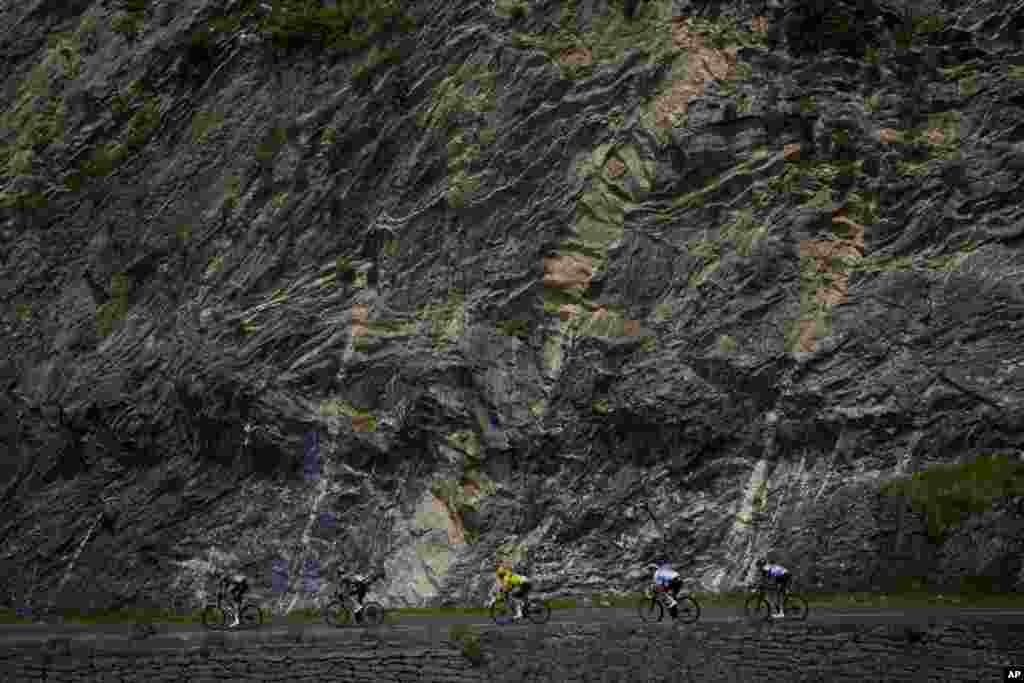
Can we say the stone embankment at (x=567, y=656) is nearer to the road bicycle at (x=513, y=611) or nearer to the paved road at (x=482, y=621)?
the paved road at (x=482, y=621)

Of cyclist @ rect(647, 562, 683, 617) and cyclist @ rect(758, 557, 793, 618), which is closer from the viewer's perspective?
cyclist @ rect(758, 557, 793, 618)

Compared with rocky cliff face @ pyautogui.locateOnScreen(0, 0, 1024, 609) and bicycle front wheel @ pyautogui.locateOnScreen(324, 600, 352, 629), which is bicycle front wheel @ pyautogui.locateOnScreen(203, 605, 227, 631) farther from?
rocky cliff face @ pyautogui.locateOnScreen(0, 0, 1024, 609)

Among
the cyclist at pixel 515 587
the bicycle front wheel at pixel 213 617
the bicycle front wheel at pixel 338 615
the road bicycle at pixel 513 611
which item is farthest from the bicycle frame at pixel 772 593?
the bicycle front wheel at pixel 213 617

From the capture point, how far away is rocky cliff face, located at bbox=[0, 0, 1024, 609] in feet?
119

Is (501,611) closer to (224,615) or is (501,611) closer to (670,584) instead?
(670,584)

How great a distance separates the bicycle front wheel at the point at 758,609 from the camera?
2932 cm

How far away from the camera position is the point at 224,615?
3412 centimetres

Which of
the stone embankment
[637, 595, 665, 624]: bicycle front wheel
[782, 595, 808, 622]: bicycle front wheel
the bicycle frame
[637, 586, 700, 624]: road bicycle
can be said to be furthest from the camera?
[637, 595, 665, 624]: bicycle front wheel

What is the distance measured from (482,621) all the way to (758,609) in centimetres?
724

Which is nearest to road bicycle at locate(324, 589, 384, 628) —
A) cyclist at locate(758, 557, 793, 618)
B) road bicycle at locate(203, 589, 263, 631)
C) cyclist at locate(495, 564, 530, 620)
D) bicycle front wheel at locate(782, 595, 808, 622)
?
road bicycle at locate(203, 589, 263, 631)

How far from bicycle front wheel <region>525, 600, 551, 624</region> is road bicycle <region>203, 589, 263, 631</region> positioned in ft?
25.7

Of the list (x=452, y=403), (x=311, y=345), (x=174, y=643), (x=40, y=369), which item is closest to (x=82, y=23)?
(x=40, y=369)

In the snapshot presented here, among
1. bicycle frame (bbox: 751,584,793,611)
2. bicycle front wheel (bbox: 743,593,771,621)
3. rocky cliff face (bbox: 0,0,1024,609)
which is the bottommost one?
bicycle front wheel (bbox: 743,593,771,621)

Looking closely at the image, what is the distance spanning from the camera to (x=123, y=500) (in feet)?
137
